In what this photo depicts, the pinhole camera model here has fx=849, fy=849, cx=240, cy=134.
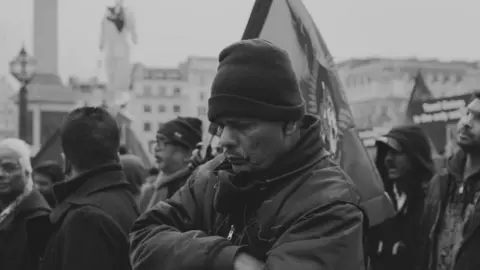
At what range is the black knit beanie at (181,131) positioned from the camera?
7211 millimetres

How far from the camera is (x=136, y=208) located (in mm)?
4785

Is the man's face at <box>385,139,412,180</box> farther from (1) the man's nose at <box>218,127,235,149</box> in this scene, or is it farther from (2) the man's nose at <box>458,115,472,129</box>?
(1) the man's nose at <box>218,127,235,149</box>

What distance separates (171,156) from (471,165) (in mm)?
2827

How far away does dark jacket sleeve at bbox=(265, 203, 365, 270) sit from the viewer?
2.65m

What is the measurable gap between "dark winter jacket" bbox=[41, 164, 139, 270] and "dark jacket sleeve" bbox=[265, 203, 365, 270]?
5.65ft

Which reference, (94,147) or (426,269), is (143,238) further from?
(426,269)

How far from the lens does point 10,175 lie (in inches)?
208

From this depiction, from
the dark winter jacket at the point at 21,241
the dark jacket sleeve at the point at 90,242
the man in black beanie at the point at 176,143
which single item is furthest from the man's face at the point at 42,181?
the dark jacket sleeve at the point at 90,242

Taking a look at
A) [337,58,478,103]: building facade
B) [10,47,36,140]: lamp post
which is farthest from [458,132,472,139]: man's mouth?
[337,58,478,103]: building facade

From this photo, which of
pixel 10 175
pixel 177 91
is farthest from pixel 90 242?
pixel 177 91

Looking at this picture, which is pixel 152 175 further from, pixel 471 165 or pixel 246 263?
pixel 246 263

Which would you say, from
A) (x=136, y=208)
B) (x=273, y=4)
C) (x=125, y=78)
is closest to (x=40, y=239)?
(x=136, y=208)

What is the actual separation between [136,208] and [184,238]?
199 cm

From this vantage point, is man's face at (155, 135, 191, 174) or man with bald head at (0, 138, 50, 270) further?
man's face at (155, 135, 191, 174)
